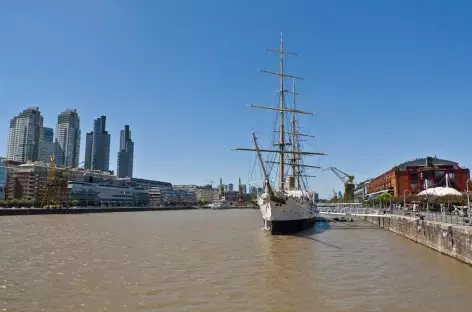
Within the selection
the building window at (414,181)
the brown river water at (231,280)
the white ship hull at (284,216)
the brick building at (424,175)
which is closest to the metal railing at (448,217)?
the brown river water at (231,280)

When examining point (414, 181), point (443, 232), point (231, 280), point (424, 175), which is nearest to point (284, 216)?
point (443, 232)

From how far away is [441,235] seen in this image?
29.7m

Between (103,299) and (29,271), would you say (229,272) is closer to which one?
(103,299)

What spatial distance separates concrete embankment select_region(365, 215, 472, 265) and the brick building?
59238mm

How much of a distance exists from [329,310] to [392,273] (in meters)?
9.21

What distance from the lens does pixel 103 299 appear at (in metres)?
15.7

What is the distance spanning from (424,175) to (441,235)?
258ft

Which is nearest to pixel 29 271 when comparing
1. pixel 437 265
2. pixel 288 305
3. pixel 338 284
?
pixel 288 305

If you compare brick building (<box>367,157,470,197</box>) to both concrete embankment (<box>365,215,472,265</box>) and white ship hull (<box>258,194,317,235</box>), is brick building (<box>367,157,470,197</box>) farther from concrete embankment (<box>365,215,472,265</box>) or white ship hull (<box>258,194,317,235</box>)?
concrete embankment (<box>365,215,472,265</box>)

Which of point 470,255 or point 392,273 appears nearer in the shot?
point 392,273

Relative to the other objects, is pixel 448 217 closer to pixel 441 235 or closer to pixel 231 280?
pixel 441 235

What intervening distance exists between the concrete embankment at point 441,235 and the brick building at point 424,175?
194ft

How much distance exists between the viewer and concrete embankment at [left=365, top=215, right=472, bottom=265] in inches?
960

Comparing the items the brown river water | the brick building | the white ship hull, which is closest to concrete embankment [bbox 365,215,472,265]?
the brown river water
